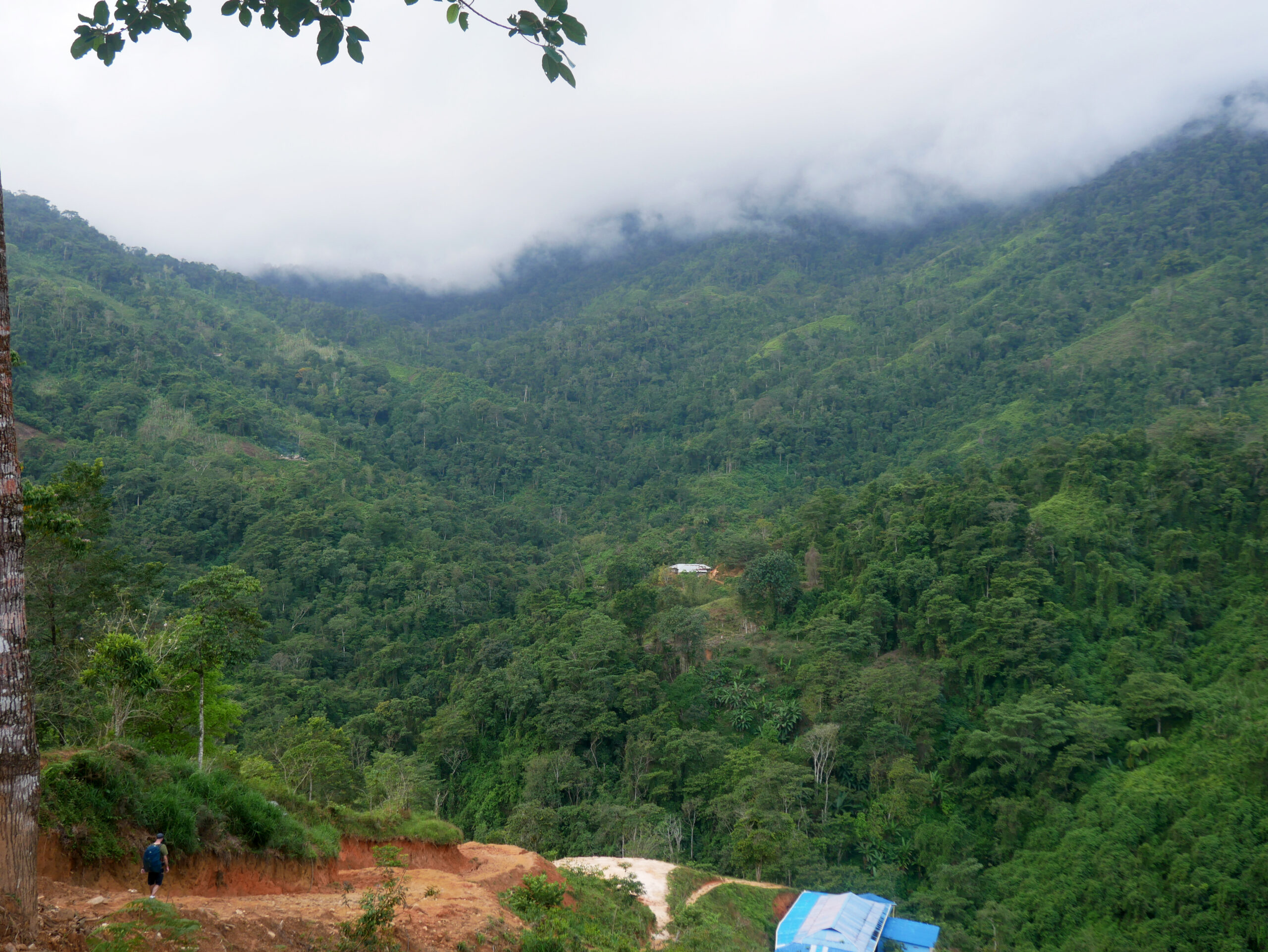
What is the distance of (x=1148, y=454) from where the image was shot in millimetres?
31000

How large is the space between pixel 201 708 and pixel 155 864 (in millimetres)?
6804

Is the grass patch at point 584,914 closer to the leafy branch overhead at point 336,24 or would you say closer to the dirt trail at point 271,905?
the dirt trail at point 271,905

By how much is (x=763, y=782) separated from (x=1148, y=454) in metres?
22.4

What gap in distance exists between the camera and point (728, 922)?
17.4 meters

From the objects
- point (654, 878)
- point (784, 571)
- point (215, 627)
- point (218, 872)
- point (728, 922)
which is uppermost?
point (784, 571)

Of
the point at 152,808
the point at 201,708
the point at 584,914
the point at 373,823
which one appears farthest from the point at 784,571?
the point at 152,808

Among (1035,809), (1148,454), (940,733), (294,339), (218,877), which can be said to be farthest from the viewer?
(294,339)

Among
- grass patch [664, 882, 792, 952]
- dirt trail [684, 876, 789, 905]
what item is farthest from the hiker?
dirt trail [684, 876, 789, 905]

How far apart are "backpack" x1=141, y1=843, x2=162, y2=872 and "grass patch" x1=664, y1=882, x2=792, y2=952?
9711 mm

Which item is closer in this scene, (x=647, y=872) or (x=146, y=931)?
(x=146, y=931)

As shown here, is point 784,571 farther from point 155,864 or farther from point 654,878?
point 155,864

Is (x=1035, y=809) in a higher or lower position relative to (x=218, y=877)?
lower

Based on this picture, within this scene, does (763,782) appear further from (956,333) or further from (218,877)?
(956,333)

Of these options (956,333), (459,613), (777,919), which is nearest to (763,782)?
(777,919)
